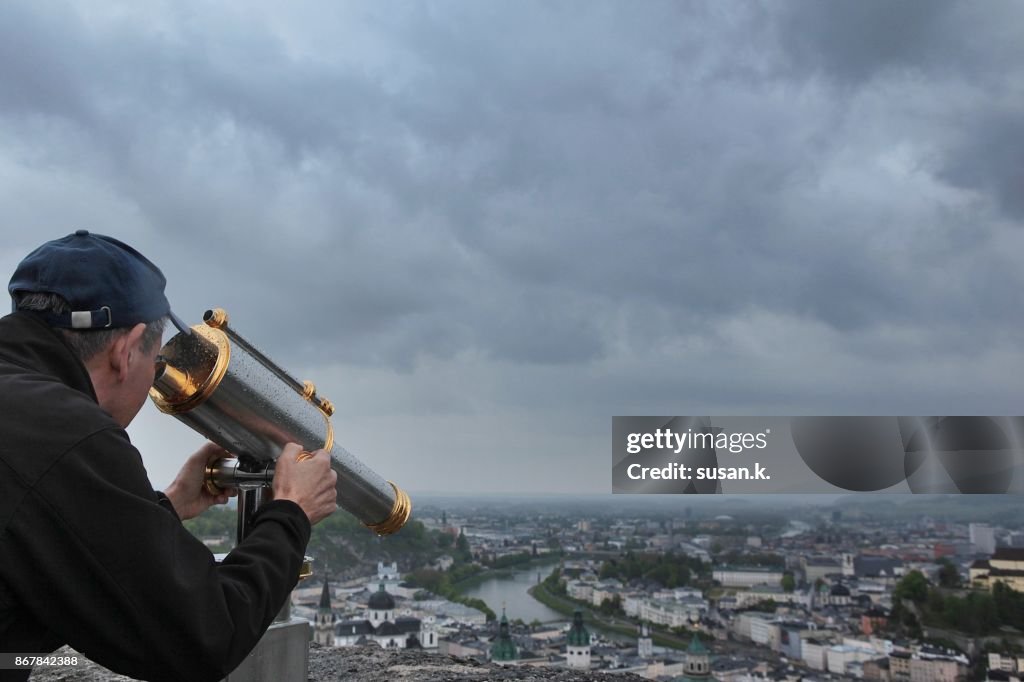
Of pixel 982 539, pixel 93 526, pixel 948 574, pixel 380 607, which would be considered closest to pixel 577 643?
pixel 380 607

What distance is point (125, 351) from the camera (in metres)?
1.64

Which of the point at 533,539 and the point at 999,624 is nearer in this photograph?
the point at 999,624

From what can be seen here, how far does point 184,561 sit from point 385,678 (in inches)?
131

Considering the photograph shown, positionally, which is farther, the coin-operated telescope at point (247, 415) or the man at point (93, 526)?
the coin-operated telescope at point (247, 415)

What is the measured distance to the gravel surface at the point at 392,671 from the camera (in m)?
4.16

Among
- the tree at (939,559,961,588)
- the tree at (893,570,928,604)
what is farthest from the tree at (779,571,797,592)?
the tree at (939,559,961,588)

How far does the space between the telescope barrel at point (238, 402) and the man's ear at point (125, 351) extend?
0.51 meters

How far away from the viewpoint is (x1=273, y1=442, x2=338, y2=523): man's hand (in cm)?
188

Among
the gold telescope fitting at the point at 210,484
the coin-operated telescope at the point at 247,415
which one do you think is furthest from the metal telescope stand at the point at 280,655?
the gold telescope fitting at the point at 210,484

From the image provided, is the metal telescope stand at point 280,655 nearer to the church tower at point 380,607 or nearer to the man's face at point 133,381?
the man's face at point 133,381

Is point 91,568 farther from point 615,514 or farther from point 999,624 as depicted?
point 999,624

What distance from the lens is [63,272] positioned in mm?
1580

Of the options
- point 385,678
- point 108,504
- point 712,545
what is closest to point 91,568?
point 108,504

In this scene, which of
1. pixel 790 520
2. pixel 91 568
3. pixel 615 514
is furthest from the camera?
pixel 615 514
